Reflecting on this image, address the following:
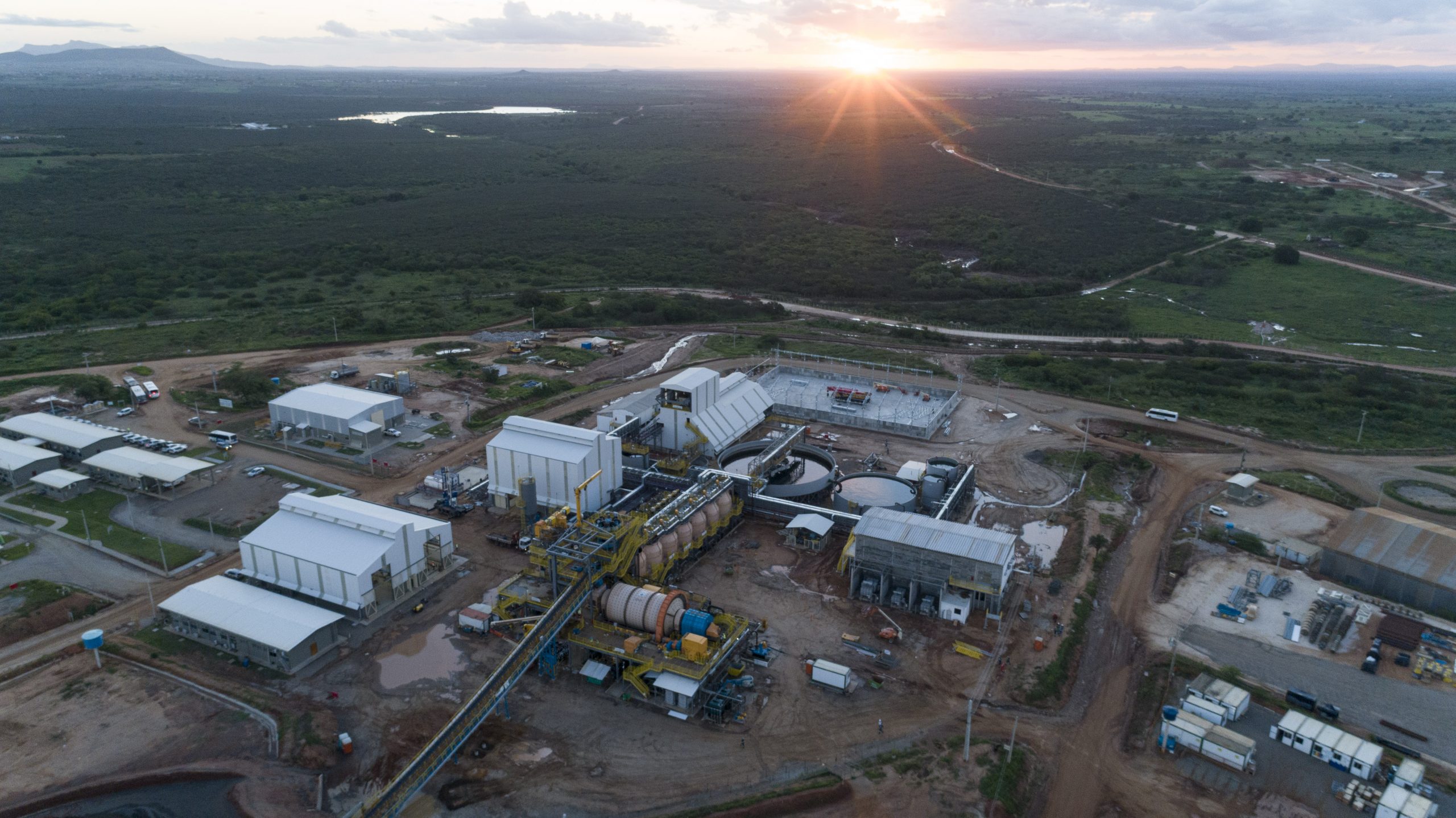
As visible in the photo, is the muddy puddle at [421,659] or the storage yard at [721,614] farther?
the muddy puddle at [421,659]

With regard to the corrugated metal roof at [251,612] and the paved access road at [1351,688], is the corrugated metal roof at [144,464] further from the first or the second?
the paved access road at [1351,688]

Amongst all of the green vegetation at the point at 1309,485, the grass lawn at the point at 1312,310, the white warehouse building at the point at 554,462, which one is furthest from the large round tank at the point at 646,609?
the grass lawn at the point at 1312,310

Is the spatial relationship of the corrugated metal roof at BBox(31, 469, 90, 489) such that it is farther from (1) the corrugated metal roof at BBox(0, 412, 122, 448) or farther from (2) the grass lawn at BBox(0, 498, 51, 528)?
(1) the corrugated metal roof at BBox(0, 412, 122, 448)

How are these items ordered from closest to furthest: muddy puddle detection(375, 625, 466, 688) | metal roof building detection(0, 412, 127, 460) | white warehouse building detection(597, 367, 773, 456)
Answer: muddy puddle detection(375, 625, 466, 688) < metal roof building detection(0, 412, 127, 460) < white warehouse building detection(597, 367, 773, 456)

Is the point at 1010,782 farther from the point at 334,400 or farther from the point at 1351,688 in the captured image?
the point at 334,400

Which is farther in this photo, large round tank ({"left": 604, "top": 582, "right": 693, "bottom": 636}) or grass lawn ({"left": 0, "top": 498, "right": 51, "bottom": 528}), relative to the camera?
grass lawn ({"left": 0, "top": 498, "right": 51, "bottom": 528})

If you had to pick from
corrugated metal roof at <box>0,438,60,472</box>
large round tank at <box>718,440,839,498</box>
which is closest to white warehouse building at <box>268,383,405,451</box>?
corrugated metal roof at <box>0,438,60,472</box>

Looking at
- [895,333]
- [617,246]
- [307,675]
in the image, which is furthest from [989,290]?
[307,675]
